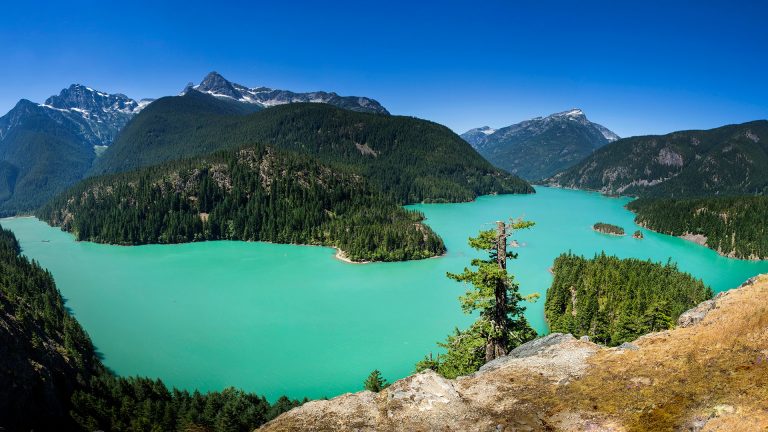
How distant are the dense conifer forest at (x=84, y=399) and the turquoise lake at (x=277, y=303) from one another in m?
6.80

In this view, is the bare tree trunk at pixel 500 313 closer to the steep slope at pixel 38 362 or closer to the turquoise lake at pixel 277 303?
the turquoise lake at pixel 277 303

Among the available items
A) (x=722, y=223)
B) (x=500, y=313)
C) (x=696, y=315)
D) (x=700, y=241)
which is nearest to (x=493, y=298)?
(x=500, y=313)

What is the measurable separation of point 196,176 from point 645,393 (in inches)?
6337

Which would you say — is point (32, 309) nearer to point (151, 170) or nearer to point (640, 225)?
point (151, 170)

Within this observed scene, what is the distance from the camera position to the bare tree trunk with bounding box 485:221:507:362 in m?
23.5

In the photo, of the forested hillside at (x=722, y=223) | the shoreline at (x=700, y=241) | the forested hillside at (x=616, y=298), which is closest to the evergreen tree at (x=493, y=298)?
the forested hillside at (x=616, y=298)

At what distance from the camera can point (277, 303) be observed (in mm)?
69062

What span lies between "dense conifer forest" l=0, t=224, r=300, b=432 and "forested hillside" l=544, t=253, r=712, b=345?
115ft

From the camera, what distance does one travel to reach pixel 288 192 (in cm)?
14850

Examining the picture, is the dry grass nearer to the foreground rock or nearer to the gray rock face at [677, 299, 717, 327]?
the foreground rock

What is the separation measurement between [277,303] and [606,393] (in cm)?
Answer: 6104

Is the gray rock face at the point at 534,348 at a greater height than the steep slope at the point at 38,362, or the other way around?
the gray rock face at the point at 534,348

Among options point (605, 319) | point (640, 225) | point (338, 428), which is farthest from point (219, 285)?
point (640, 225)

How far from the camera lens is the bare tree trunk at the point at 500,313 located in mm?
23531
